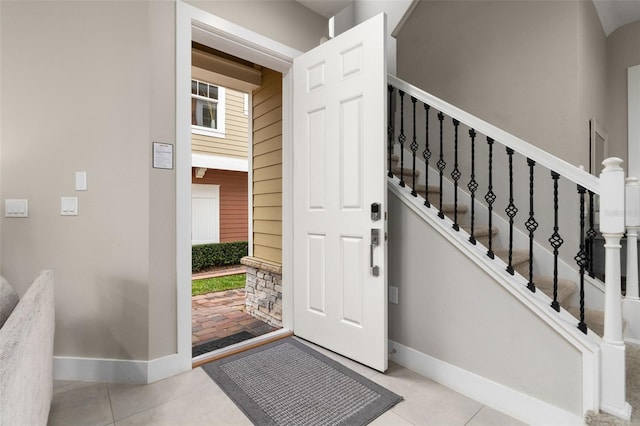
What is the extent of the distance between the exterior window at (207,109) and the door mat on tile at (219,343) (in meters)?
4.98

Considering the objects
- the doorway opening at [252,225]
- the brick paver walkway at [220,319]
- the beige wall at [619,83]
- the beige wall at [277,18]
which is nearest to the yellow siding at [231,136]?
the doorway opening at [252,225]

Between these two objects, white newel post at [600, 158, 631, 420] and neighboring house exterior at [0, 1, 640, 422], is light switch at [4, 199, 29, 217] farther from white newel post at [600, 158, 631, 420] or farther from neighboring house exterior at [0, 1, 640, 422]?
white newel post at [600, 158, 631, 420]

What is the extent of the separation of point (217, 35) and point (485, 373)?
9.32 ft

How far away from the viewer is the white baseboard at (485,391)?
1.61m

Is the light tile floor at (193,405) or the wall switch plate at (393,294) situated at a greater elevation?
the wall switch plate at (393,294)

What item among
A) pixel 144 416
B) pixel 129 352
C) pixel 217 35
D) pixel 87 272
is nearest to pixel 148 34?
pixel 217 35

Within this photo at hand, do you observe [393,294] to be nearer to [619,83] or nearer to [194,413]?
[194,413]

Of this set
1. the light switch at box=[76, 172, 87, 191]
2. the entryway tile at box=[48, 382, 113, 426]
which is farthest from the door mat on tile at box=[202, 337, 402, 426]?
the light switch at box=[76, 172, 87, 191]

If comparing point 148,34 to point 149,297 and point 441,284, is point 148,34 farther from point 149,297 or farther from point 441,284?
point 441,284

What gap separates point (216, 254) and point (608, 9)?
Result: 271 inches

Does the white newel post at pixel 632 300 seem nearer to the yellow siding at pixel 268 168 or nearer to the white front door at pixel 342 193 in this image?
the white front door at pixel 342 193

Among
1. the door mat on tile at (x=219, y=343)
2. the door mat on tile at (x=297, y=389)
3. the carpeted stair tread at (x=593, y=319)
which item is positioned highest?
the carpeted stair tread at (x=593, y=319)

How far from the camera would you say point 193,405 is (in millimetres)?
1813

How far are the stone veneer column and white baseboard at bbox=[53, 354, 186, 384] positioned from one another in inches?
48.5
